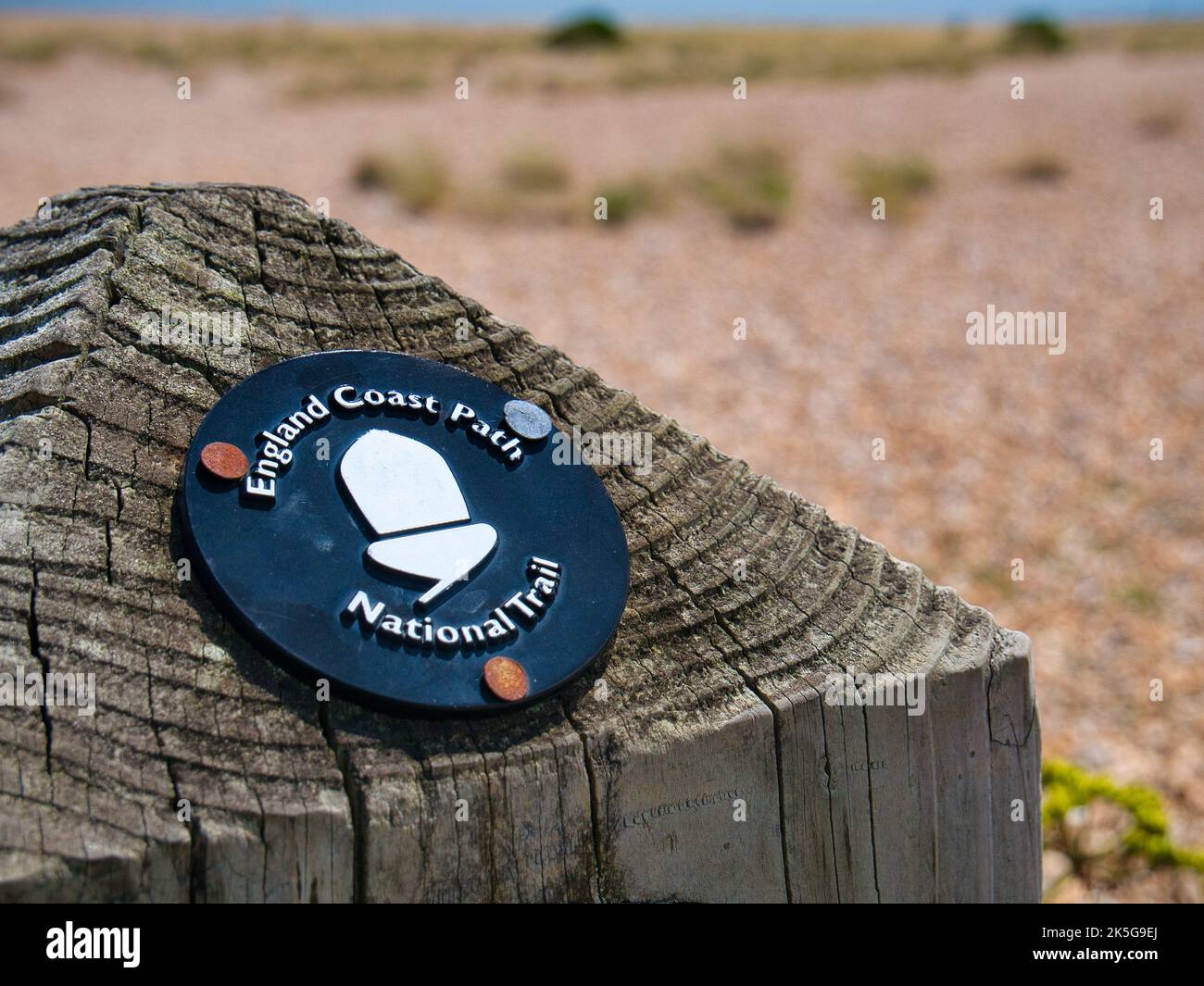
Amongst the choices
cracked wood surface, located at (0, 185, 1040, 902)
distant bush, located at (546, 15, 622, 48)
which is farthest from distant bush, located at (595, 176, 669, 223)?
distant bush, located at (546, 15, 622, 48)

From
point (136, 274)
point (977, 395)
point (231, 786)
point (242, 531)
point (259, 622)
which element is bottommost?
point (231, 786)

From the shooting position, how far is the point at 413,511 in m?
1.64

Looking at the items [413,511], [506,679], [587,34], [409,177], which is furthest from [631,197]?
[587,34]

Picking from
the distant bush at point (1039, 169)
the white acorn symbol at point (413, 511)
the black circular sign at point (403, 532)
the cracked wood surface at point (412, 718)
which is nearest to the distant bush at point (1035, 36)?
the distant bush at point (1039, 169)

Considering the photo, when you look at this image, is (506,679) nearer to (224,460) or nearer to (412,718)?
(412,718)

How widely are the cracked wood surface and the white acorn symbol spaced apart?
0.73ft

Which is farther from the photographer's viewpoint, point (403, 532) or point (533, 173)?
point (533, 173)

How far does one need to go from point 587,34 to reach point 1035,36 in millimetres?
9765

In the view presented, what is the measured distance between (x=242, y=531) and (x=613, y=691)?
22.9 inches

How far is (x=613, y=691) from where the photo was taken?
1.65 meters

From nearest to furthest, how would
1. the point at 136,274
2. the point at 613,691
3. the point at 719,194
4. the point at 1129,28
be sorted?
the point at 613,691
the point at 136,274
the point at 719,194
the point at 1129,28

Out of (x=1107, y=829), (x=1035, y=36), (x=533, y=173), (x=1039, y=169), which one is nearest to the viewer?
(x=1107, y=829)
